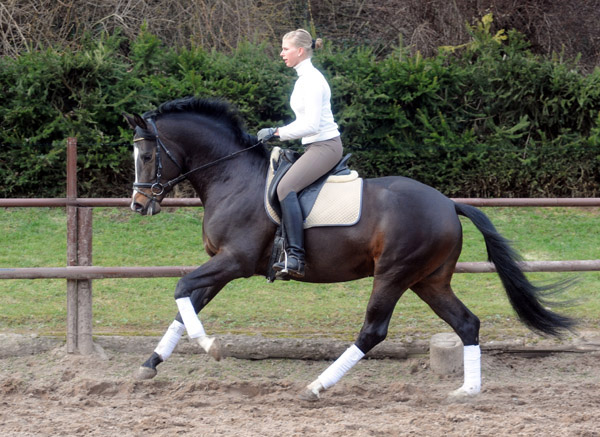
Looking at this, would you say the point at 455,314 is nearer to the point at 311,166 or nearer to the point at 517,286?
the point at 517,286

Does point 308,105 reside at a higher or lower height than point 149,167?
higher

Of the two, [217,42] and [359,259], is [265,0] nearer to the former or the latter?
[217,42]

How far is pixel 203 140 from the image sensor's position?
5.26m

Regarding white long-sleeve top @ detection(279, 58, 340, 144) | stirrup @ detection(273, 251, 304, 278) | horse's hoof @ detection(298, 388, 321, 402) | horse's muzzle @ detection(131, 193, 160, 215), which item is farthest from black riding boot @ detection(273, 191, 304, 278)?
horse's muzzle @ detection(131, 193, 160, 215)

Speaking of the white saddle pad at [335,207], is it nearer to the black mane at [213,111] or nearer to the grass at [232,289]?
the black mane at [213,111]

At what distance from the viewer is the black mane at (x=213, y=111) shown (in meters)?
5.31

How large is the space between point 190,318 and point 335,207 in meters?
1.22

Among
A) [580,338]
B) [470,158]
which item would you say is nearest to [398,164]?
[470,158]

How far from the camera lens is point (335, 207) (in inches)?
197

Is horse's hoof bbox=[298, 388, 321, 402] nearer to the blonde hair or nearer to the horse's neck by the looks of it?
the horse's neck

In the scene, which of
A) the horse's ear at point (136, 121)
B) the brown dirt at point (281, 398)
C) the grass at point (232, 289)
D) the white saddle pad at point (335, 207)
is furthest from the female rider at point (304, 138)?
the grass at point (232, 289)

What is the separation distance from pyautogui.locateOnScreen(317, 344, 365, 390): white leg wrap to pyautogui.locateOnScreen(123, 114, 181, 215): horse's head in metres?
1.60

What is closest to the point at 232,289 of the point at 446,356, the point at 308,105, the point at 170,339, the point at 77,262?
the point at 77,262

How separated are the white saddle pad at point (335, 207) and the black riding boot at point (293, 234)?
119mm
